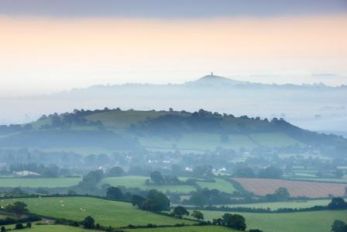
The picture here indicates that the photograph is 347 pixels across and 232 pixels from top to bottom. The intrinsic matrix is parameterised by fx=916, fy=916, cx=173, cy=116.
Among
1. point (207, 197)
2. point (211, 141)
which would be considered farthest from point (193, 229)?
point (211, 141)

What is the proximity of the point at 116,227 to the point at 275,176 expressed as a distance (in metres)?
19.8

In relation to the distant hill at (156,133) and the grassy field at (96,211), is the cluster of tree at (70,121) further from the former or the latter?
the grassy field at (96,211)

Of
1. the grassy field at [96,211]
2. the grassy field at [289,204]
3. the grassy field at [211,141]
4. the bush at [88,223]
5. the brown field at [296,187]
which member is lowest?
the bush at [88,223]

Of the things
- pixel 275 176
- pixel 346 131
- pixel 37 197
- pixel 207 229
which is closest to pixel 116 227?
pixel 207 229

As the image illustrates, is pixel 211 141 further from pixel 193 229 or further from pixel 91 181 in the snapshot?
pixel 193 229

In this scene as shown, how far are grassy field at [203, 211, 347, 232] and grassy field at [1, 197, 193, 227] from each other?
2168 mm

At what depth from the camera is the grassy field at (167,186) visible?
105 ft

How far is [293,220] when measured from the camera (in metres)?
22.8

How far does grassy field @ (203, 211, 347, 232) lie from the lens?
848 inches

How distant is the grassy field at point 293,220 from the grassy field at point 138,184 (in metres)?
7.02

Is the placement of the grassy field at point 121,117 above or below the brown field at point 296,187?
above

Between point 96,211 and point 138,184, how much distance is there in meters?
11.3

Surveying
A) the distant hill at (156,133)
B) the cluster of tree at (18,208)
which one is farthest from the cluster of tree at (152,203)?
the distant hill at (156,133)

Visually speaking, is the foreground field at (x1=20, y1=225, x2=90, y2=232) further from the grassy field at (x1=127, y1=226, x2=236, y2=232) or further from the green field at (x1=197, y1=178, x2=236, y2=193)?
the green field at (x1=197, y1=178, x2=236, y2=193)
